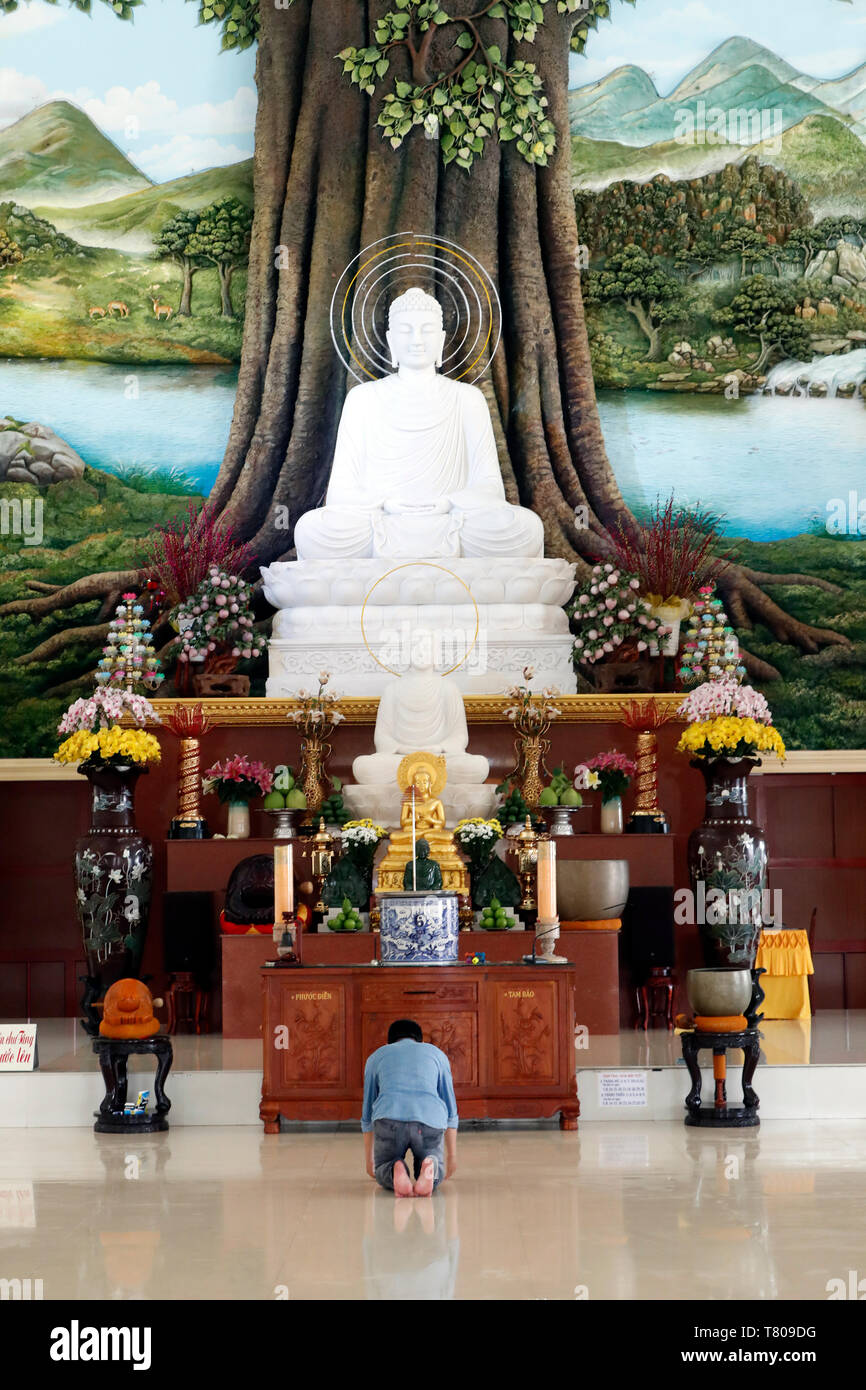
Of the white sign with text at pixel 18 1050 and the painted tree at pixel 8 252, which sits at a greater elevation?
the painted tree at pixel 8 252

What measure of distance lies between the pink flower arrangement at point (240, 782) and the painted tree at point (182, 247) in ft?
13.7

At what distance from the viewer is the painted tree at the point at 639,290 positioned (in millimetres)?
12586

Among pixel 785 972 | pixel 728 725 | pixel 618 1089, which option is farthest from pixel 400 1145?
pixel 785 972

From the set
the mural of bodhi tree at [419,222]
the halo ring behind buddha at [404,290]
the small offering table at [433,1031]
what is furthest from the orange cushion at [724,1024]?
the halo ring behind buddha at [404,290]

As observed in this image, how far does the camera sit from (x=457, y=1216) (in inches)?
213

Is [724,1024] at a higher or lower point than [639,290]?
lower

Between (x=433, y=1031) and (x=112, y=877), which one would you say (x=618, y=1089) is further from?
(x=112, y=877)

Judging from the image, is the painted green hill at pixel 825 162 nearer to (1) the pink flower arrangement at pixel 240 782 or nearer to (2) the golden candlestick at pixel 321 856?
(1) the pink flower arrangement at pixel 240 782

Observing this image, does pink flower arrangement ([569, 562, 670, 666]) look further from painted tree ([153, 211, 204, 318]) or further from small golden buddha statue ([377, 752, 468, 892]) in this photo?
painted tree ([153, 211, 204, 318])

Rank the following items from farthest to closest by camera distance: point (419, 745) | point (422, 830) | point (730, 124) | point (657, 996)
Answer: point (730, 124)
point (419, 745)
point (657, 996)
point (422, 830)

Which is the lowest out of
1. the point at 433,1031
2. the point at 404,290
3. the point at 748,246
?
the point at 433,1031

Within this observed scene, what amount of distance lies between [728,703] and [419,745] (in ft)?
6.49

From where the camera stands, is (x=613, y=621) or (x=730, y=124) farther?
(x=730, y=124)
